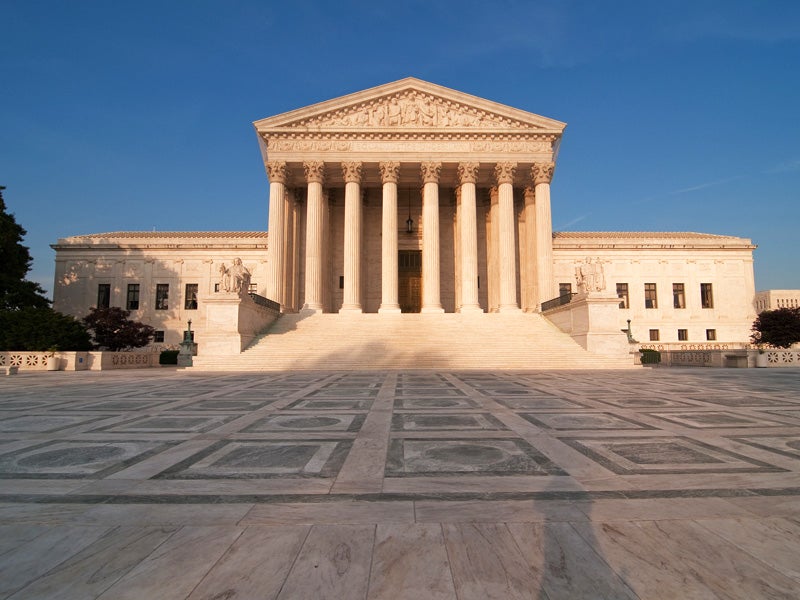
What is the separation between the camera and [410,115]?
31.7 m

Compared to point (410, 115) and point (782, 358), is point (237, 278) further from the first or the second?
point (782, 358)

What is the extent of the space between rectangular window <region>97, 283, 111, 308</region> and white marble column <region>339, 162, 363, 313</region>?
25.6 metres

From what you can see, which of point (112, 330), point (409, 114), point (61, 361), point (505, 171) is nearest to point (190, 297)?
point (112, 330)

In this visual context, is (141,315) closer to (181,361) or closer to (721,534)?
(181,361)

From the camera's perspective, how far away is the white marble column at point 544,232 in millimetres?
30594

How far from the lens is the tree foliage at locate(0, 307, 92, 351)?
21844 millimetres

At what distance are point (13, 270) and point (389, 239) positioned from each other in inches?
1103

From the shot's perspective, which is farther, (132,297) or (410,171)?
(132,297)

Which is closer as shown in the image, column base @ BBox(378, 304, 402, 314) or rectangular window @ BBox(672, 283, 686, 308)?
column base @ BBox(378, 304, 402, 314)

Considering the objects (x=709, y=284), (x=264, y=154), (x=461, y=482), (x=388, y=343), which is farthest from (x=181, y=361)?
(x=709, y=284)

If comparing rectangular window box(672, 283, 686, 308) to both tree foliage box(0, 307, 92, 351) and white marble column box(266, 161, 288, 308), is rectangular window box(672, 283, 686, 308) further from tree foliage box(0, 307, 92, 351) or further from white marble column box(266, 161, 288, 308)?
tree foliage box(0, 307, 92, 351)

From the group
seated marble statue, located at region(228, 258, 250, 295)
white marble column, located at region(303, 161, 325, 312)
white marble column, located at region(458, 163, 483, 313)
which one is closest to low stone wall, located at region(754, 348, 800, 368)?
white marble column, located at region(458, 163, 483, 313)

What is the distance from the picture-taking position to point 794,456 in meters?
4.46

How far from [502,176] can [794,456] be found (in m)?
28.8
